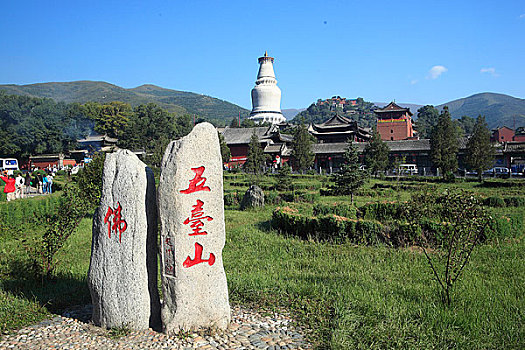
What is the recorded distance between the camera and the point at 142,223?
4555 mm

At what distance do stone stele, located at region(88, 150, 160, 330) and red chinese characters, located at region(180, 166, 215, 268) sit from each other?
0.60 metres

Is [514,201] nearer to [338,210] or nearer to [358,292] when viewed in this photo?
[338,210]

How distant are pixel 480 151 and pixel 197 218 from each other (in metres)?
24.5

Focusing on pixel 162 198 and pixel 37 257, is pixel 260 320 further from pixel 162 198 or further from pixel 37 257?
pixel 37 257

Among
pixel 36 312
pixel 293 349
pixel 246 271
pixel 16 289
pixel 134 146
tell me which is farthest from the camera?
pixel 134 146

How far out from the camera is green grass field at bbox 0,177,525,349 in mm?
4211

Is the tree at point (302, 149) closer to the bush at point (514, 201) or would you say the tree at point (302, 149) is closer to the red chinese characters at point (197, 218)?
the bush at point (514, 201)

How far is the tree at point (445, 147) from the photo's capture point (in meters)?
24.7

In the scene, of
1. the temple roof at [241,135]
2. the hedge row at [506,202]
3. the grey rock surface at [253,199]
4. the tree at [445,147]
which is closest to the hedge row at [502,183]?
the tree at [445,147]

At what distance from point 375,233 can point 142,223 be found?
5970 mm

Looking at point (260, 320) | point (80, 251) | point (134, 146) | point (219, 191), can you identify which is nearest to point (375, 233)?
point (260, 320)

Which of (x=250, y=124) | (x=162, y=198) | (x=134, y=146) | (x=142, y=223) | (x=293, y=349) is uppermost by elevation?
(x=250, y=124)

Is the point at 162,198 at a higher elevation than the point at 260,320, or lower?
higher

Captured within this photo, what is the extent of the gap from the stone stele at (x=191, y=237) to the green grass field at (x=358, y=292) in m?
1.14
